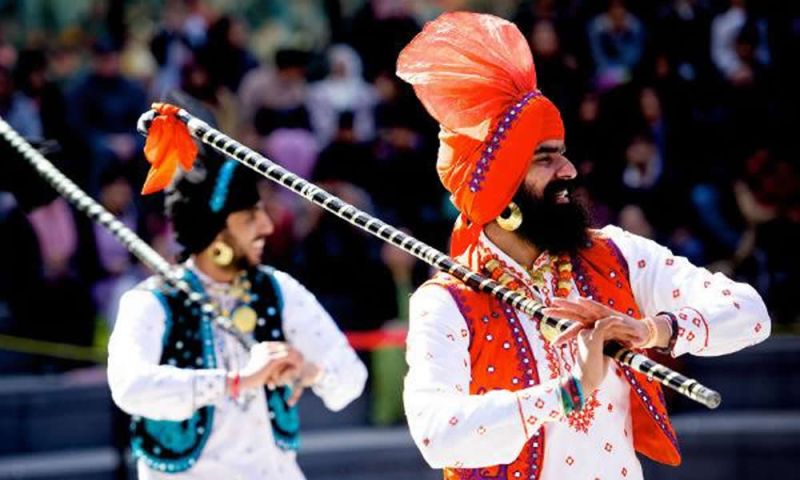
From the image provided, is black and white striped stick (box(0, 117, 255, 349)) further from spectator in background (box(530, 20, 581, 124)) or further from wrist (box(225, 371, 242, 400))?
spectator in background (box(530, 20, 581, 124))

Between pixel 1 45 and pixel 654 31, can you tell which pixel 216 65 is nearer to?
pixel 1 45

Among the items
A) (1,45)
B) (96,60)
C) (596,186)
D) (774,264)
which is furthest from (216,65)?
(774,264)

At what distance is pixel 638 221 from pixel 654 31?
6.11 feet

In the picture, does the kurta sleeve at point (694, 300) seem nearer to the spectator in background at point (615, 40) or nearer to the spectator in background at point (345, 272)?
the spectator in background at point (345, 272)

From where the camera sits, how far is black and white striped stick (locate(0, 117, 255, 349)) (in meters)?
5.52

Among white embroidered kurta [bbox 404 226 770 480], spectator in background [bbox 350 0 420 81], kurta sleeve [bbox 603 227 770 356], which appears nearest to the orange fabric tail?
white embroidered kurta [bbox 404 226 770 480]

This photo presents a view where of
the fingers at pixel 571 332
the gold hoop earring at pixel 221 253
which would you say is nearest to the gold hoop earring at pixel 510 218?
the fingers at pixel 571 332

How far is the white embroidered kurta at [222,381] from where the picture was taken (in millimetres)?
5426

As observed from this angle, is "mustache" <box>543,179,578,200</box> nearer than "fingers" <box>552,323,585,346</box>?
No

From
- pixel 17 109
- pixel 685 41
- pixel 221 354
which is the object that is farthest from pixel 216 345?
pixel 685 41

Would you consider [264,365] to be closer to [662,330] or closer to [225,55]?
[662,330]

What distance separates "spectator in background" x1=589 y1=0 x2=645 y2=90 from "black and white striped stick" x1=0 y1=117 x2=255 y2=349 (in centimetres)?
556

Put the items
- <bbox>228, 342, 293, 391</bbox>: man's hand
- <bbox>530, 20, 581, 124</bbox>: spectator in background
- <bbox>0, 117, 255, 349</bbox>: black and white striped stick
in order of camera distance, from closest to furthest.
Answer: <bbox>228, 342, 293, 391</bbox>: man's hand, <bbox>0, 117, 255, 349</bbox>: black and white striped stick, <bbox>530, 20, 581, 124</bbox>: spectator in background

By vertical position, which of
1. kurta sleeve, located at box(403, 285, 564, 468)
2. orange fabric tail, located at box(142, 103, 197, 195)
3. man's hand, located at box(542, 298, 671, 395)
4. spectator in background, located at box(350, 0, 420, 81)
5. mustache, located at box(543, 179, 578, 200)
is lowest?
kurta sleeve, located at box(403, 285, 564, 468)
